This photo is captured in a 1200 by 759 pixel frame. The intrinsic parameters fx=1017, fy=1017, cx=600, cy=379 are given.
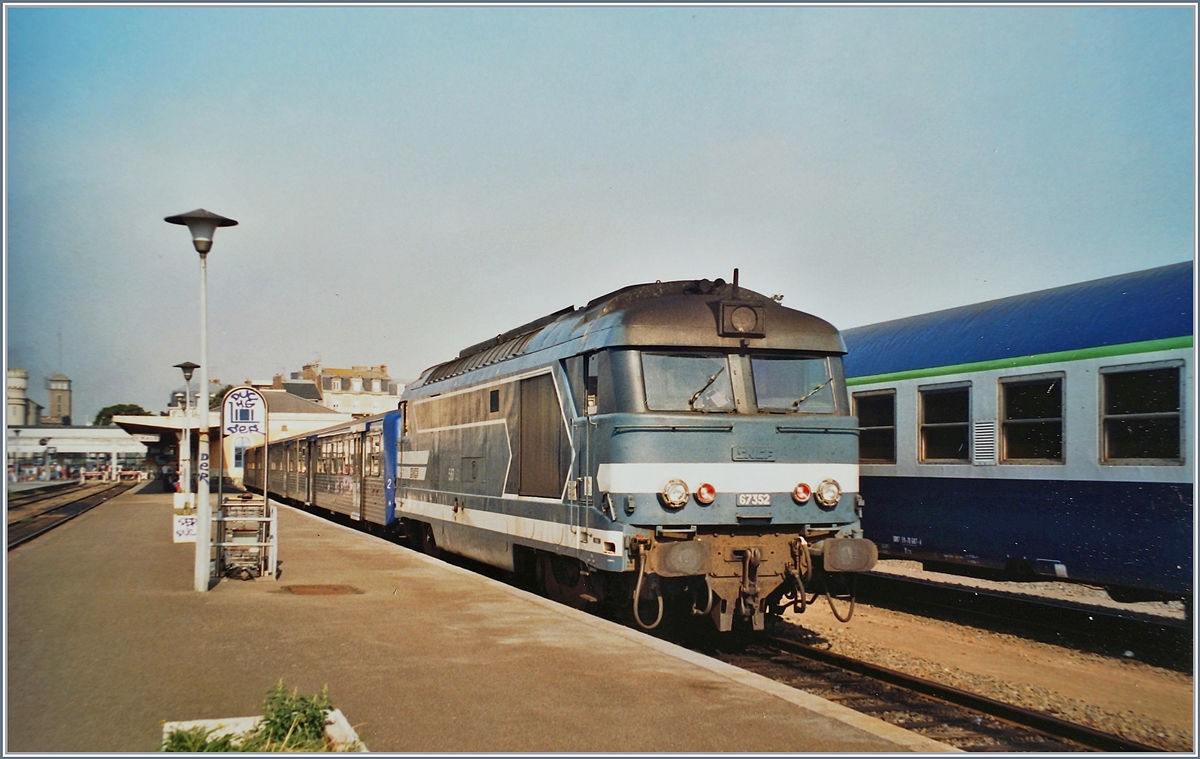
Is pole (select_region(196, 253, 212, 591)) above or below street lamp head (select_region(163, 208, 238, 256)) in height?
below

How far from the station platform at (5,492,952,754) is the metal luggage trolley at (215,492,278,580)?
61 cm

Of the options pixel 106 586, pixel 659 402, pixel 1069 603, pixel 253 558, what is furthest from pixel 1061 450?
pixel 106 586

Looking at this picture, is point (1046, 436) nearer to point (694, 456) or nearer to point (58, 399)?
point (694, 456)

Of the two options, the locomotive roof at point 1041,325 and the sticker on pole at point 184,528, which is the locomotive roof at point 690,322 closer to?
the locomotive roof at point 1041,325

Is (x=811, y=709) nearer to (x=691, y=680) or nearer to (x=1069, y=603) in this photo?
(x=691, y=680)

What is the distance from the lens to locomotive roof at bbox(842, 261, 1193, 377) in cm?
995

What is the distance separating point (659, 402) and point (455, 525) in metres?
6.39

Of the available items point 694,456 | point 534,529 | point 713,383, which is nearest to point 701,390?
point 713,383

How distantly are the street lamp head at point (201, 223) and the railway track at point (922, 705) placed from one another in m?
7.41

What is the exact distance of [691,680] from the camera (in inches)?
296

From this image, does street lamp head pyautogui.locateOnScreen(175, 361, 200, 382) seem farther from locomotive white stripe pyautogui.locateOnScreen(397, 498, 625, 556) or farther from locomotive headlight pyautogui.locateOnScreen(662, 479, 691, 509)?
locomotive headlight pyautogui.locateOnScreen(662, 479, 691, 509)

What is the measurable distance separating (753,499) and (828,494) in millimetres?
840

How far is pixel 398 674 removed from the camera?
766 centimetres

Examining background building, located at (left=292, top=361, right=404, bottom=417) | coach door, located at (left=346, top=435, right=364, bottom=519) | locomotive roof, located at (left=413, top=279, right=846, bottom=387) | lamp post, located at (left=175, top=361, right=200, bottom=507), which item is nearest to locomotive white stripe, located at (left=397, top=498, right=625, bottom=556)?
locomotive roof, located at (left=413, top=279, right=846, bottom=387)
